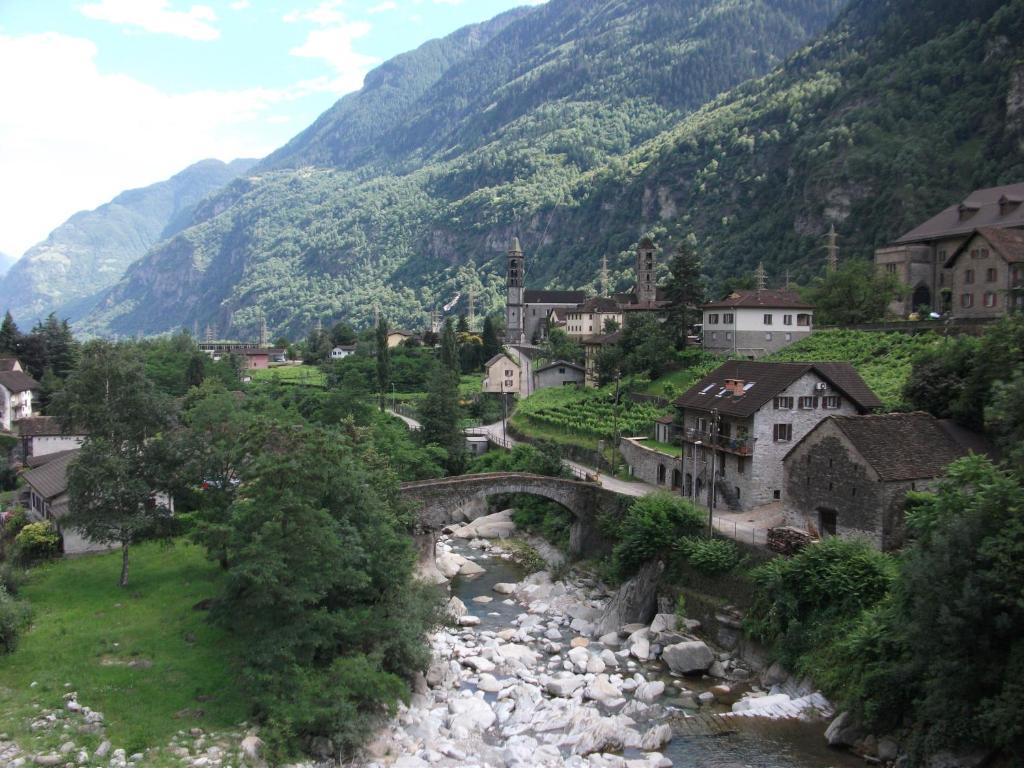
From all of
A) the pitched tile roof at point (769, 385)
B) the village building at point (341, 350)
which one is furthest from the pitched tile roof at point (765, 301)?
the village building at point (341, 350)

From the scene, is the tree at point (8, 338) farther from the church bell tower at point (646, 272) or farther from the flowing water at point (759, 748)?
the flowing water at point (759, 748)

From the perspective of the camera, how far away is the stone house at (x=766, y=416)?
43531 millimetres

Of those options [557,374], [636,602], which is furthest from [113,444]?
[557,374]

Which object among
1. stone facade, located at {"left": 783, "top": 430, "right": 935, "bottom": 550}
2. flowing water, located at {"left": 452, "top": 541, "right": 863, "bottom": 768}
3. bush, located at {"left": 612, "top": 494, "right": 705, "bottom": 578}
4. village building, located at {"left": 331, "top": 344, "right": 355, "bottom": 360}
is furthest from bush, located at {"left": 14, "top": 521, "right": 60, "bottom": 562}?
village building, located at {"left": 331, "top": 344, "right": 355, "bottom": 360}

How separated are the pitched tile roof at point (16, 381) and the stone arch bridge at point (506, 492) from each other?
156 ft

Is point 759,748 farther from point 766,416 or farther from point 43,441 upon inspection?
point 43,441

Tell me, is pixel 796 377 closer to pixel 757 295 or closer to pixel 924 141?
pixel 757 295

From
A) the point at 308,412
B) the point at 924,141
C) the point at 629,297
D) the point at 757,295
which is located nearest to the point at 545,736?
the point at 757,295

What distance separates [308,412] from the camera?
85188 millimetres

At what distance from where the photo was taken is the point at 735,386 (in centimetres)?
4666

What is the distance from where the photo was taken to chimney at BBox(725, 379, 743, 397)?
46069mm

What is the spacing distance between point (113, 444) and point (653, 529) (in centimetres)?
2476

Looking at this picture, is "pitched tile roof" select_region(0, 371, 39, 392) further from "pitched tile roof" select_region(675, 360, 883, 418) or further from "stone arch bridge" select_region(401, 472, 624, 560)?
"pitched tile roof" select_region(675, 360, 883, 418)

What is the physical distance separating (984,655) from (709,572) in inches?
593
